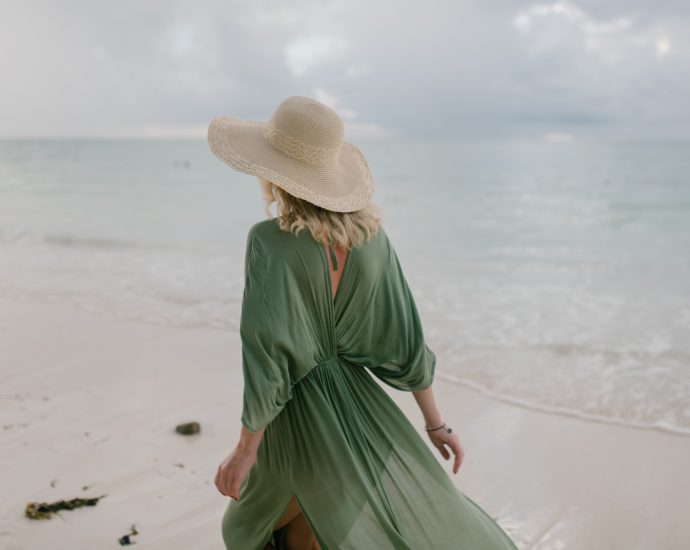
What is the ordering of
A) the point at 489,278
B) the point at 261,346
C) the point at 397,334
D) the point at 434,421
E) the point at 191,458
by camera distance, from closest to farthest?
1. the point at 261,346
2. the point at 397,334
3. the point at 434,421
4. the point at 191,458
5. the point at 489,278

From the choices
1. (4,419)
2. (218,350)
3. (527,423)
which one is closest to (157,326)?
(218,350)

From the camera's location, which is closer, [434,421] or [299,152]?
[299,152]

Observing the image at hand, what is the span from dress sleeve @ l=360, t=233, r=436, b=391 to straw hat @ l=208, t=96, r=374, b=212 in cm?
25

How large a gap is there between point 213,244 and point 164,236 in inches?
60.6

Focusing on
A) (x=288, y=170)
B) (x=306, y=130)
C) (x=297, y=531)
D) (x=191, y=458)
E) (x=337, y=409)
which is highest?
(x=306, y=130)

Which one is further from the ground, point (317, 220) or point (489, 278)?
point (317, 220)

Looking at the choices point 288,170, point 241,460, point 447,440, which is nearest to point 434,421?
point 447,440

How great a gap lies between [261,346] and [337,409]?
33 centimetres

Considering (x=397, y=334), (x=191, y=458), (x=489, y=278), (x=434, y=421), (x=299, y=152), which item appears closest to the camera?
(x=299, y=152)

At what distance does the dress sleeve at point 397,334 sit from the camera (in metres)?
1.93

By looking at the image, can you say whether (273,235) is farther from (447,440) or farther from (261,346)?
(447,440)

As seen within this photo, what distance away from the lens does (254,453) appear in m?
1.73

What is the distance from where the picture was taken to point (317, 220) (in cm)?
175

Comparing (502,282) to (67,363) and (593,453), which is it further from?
(67,363)
